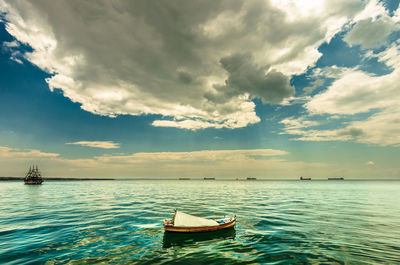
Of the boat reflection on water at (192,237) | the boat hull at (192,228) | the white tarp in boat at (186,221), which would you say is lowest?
the boat reflection on water at (192,237)

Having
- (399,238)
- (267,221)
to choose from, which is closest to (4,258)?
(267,221)

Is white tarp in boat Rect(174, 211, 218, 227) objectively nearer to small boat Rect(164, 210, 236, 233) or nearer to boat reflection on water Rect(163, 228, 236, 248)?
small boat Rect(164, 210, 236, 233)

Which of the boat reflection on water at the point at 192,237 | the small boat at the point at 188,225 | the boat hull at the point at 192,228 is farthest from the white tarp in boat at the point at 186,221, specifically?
the boat reflection on water at the point at 192,237

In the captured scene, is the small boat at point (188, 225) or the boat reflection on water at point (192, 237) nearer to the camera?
the boat reflection on water at point (192, 237)

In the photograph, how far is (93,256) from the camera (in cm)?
1305

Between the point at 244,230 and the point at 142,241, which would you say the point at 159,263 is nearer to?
the point at 142,241

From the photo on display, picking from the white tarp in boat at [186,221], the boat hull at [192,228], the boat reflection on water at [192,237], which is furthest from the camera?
the white tarp in boat at [186,221]

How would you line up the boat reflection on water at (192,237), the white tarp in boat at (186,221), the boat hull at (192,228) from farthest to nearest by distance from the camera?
the white tarp in boat at (186,221) < the boat hull at (192,228) < the boat reflection on water at (192,237)

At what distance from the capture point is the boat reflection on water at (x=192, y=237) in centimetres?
1619

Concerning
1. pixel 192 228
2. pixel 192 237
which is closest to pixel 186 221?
pixel 192 228

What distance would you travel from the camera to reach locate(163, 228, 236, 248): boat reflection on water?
16.2m

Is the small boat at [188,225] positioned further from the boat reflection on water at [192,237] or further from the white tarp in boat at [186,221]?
the boat reflection on water at [192,237]

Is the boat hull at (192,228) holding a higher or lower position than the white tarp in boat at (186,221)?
lower

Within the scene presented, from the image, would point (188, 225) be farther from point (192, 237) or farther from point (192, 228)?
point (192, 237)
